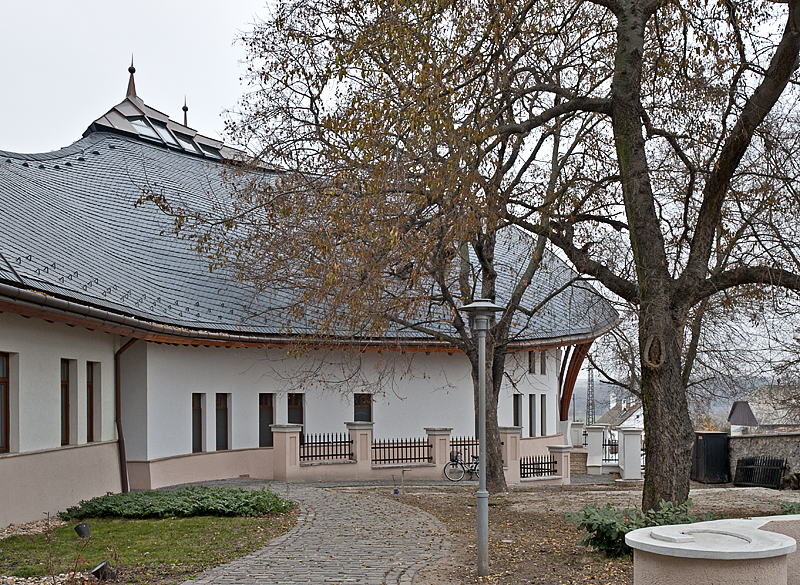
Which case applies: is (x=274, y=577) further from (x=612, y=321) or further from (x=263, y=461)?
(x=612, y=321)

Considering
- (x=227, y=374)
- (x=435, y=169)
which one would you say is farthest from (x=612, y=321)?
(x=435, y=169)

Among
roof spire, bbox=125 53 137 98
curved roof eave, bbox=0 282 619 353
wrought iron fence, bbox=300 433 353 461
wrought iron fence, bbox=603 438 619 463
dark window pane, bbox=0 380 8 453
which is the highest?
roof spire, bbox=125 53 137 98

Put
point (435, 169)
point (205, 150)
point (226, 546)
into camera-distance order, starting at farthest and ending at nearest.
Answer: point (205, 150)
point (226, 546)
point (435, 169)

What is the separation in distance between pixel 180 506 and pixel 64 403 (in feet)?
12.5

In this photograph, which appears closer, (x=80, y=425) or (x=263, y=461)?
(x=80, y=425)

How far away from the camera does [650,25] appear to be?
13.2m

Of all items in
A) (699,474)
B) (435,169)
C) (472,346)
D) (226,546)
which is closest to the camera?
(435,169)

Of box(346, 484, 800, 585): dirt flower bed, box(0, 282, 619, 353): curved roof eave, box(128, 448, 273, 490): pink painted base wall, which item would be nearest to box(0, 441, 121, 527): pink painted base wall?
box(128, 448, 273, 490): pink painted base wall

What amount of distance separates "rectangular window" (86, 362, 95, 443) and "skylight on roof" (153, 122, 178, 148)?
16980 millimetres

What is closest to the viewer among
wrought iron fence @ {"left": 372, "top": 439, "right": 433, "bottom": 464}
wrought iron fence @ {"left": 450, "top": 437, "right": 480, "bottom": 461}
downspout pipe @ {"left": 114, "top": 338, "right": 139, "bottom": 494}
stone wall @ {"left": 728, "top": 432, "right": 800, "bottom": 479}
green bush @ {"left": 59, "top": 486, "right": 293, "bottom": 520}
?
green bush @ {"left": 59, "top": 486, "right": 293, "bottom": 520}

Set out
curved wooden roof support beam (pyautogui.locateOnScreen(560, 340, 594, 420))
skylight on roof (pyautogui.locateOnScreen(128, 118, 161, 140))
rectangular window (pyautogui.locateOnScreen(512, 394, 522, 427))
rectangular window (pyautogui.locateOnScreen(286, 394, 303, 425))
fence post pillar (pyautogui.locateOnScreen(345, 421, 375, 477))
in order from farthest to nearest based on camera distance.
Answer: curved wooden roof support beam (pyautogui.locateOnScreen(560, 340, 594, 420))
skylight on roof (pyautogui.locateOnScreen(128, 118, 161, 140))
rectangular window (pyautogui.locateOnScreen(512, 394, 522, 427))
rectangular window (pyautogui.locateOnScreen(286, 394, 303, 425))
fence post pillar (pyautogui.locateOnScreen(345, 421, 375, 477))

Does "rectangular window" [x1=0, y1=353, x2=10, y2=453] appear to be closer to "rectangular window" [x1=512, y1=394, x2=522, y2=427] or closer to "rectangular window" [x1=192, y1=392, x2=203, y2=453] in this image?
"rectangular window" [x1=192, y1=392, x2=203, y2=453]

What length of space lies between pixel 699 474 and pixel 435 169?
76.2ft

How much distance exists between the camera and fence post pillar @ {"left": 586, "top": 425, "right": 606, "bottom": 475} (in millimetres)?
34594
